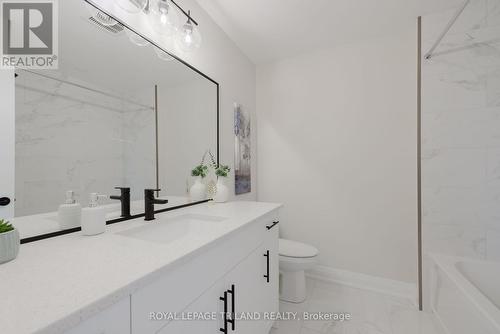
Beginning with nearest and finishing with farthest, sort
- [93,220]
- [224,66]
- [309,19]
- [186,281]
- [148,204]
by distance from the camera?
1. [186,281]
2. [93,220]
3. [148,204]
4. [309,19]
5. [224,66]

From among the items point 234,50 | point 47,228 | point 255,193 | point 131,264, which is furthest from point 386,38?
point 47,228

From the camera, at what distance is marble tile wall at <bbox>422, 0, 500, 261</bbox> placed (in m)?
1.57

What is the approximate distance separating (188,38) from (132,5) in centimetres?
39

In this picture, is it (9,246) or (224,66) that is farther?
(224,66)

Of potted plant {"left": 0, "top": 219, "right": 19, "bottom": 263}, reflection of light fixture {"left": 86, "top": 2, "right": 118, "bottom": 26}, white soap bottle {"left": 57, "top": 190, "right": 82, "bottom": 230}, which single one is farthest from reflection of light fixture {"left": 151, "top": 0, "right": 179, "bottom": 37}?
potted plant {"left": 0, "top": 219, "right": 19, "bottom": 263}

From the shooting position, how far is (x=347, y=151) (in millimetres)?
2129

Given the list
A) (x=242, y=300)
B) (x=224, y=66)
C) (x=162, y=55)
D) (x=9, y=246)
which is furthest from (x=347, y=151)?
(x=9, y=246)

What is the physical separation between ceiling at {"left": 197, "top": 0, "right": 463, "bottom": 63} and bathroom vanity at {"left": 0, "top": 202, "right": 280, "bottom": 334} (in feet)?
5.32

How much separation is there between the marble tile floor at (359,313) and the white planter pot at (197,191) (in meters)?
1.09

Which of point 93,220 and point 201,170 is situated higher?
point 201,170

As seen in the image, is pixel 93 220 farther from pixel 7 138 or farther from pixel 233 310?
pixel 233 310

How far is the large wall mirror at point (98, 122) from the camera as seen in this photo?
79 centimetres

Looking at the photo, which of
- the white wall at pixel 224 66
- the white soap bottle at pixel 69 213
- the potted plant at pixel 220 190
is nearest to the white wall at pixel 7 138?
the white soap bottle at pixel 69 213

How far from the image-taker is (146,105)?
1.24 meters
